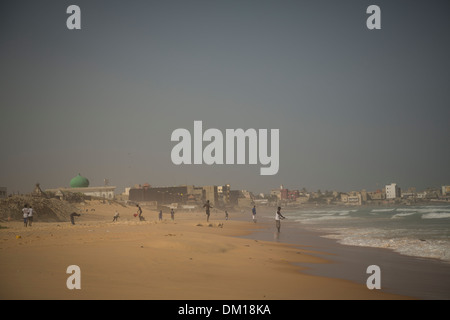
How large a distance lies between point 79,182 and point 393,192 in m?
167

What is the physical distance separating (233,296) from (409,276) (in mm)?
6454

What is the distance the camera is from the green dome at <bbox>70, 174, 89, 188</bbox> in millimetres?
89250

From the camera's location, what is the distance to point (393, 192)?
191375 millimetres

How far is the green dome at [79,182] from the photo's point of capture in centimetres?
8925

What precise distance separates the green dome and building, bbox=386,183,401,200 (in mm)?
162019

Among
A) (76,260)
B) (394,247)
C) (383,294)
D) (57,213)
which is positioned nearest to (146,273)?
(76,260)

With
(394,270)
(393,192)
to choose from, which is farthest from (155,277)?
(393,192)

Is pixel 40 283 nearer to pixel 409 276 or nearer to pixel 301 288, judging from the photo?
pixel 301 288

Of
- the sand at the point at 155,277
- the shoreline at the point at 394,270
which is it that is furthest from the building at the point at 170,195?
the sand at the point at 155,277

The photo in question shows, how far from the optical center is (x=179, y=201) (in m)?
104

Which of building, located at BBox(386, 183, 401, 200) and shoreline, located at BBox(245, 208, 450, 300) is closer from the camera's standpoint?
shoreline, located at BBox(245, 208, 450, 300)

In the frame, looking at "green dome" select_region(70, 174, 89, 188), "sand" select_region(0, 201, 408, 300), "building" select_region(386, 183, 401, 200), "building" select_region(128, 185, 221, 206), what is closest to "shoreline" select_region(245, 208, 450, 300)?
"sand" select_region(0, 201, 408, 300)

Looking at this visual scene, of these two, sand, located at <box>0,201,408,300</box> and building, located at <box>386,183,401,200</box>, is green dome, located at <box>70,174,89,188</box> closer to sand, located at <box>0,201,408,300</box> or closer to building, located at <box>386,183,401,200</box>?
sand, located at <box>0,201,408,300</box>

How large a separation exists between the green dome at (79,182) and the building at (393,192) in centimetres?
16202
